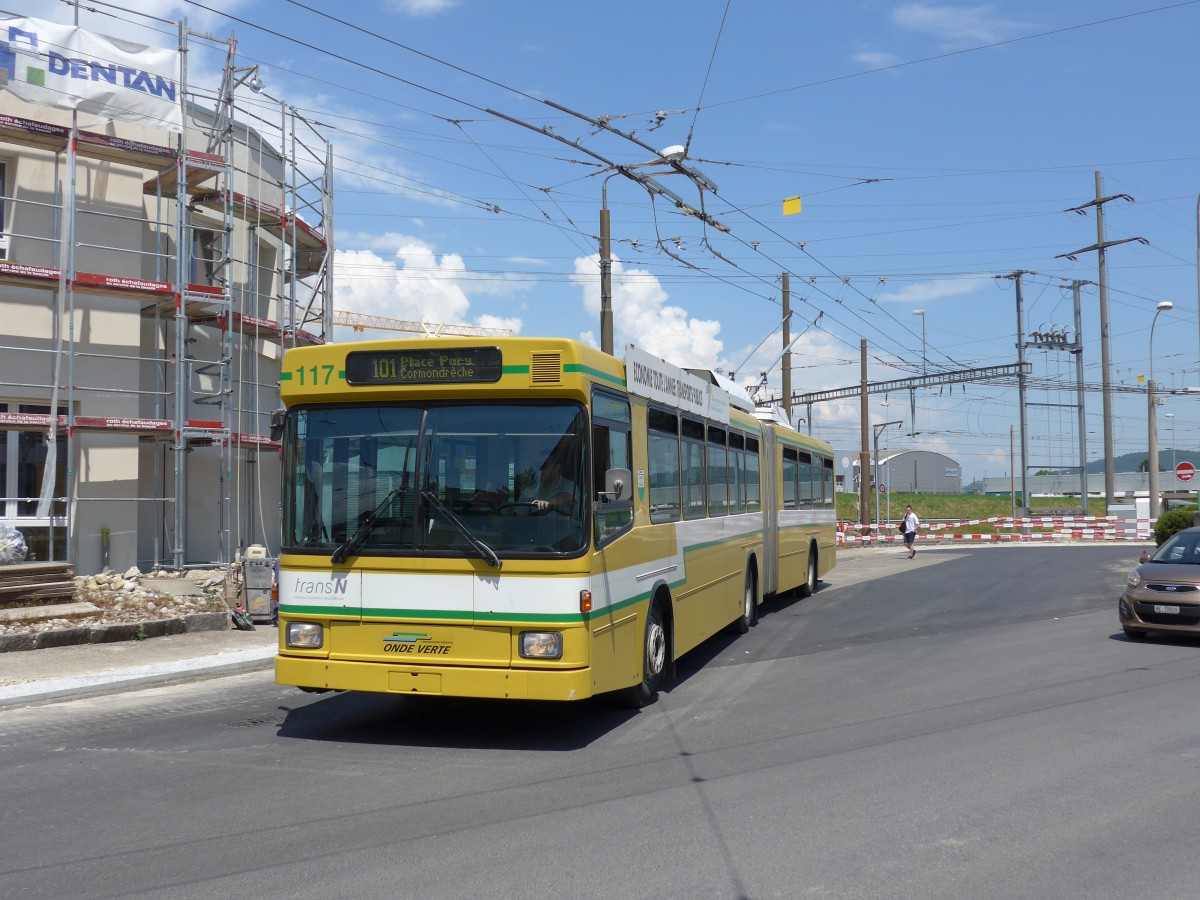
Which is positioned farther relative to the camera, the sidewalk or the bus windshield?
the sidewalk

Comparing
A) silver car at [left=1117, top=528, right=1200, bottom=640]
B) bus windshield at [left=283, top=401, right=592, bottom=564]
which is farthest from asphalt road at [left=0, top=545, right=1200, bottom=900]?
bus windshield at [left=283, top=401, right=592, bottom=564]

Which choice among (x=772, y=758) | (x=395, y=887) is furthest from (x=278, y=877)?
(x=772, y=758)

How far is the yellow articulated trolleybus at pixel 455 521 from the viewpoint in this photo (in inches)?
304

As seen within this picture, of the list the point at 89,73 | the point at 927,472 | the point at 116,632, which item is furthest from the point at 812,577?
the point at 927,472

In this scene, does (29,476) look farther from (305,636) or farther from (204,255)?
(305,636)

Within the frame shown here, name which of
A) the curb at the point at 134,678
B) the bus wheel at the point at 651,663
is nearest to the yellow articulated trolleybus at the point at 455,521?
the bus wheel at the point at 651,663

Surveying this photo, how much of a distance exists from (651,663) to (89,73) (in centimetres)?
1497

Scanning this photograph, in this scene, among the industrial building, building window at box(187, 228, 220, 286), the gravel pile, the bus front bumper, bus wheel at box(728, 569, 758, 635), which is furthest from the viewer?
the industrial building

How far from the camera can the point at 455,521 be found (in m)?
7.83

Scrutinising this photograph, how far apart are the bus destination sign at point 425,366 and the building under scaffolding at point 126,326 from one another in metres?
11.0

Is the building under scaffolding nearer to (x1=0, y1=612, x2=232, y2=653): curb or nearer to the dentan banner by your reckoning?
the dentan banner

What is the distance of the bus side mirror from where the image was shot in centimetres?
796

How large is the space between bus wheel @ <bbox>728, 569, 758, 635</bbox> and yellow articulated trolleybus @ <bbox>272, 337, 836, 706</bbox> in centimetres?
591

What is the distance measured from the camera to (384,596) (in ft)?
26.0
